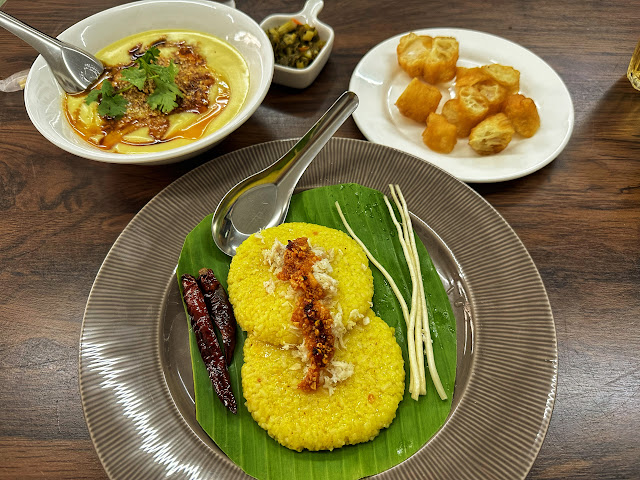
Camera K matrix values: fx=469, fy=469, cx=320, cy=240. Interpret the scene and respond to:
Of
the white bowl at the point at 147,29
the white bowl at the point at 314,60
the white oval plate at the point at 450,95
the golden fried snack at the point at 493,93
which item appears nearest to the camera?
the white bowl at the point at 147,29

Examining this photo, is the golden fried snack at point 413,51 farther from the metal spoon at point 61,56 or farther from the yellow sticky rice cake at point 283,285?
the metal spoon at point 61,56

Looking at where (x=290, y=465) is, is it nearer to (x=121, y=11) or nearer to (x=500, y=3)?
(x=121, y=11)

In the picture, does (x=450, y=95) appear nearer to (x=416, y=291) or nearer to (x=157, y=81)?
(x=416, y=291)

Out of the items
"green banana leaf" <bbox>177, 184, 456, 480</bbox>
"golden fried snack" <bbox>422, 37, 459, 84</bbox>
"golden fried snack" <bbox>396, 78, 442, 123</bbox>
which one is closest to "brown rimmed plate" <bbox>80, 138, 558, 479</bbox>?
"green banana leaf" <bbox>177, 184, 456, 480</bbox>

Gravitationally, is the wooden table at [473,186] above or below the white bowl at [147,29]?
below

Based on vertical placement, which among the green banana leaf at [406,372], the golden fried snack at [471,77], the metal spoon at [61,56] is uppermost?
the metal spoon at [61,56]

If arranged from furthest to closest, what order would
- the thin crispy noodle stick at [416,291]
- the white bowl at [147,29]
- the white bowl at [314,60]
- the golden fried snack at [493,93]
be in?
the white bowl at [314,60], the golden fried snack at [493,93], the white bowl at [147,29], the thin crispy noodle stick at [416,291]

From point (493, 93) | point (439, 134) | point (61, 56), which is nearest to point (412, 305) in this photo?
point (439, 134)

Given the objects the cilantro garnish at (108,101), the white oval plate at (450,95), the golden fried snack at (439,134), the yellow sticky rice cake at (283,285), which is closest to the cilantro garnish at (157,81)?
the cilantro garnish at (108,101)
